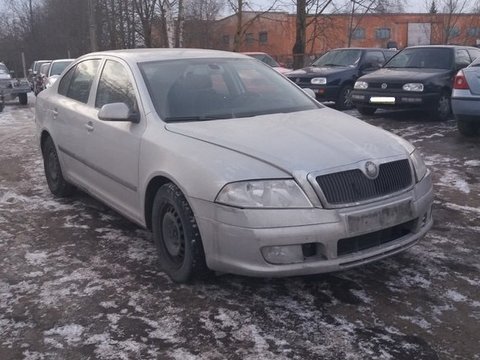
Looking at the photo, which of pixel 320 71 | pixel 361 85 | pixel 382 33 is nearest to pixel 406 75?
pixel 361 85

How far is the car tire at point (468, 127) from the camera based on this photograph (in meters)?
8.98

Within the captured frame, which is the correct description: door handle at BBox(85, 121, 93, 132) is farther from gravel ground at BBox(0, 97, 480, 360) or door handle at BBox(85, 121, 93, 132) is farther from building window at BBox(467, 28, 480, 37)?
building window at BBox(467, 28, 480, 37)

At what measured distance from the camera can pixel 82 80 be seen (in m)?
5.54

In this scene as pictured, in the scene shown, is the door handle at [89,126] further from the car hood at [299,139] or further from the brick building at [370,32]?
the brick building at [370,32]

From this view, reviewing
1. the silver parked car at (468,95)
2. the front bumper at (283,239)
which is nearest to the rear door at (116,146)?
the front bumper at (283,239)

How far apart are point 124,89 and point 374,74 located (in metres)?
8.26

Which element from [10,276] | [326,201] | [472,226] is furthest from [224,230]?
[472,226]

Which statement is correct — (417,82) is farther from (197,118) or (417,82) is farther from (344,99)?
(197,118)

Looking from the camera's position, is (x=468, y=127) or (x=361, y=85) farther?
(x=361, y=85)

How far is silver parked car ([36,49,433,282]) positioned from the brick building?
37.4 metres

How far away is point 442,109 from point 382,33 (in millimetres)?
48074

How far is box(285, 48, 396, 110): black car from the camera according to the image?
13375 millimetres

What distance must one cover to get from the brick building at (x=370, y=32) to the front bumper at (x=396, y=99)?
99.3 ft

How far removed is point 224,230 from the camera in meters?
3.38
